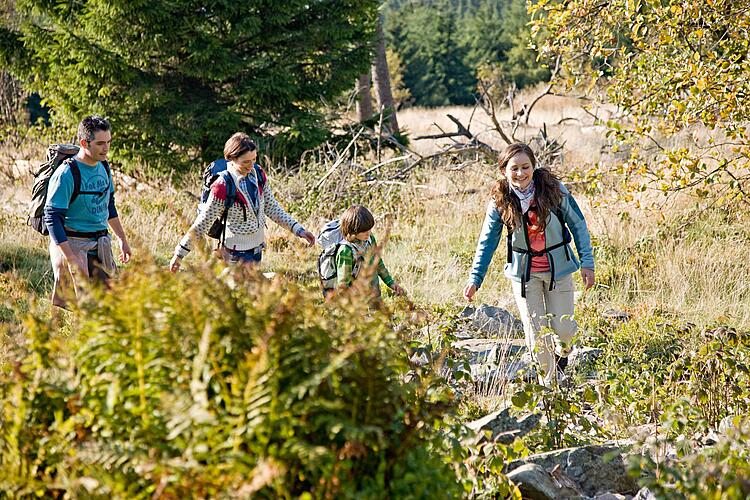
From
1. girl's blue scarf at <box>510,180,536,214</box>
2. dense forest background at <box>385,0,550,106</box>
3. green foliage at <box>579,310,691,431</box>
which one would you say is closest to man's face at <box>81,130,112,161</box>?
girl's blue scarf at <box>510,180,536,214</box>

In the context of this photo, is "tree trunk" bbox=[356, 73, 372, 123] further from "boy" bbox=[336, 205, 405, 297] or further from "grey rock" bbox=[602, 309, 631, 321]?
"boy" bbox=[336, 205, 405, 297]

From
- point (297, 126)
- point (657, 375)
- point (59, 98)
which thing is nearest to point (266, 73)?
point (297, 126)

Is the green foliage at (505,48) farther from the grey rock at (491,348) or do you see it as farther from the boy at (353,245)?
the boy at (353,245)

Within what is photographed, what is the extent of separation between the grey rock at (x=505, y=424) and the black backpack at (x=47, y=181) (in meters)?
3.04

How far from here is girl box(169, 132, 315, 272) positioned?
17.0 feet

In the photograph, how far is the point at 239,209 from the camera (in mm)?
5270

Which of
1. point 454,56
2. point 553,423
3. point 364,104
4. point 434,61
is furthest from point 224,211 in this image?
point 454,56

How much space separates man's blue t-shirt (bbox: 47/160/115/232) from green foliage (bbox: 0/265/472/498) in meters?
2.81

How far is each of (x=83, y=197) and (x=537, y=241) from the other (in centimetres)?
299

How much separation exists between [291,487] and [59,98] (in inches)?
419

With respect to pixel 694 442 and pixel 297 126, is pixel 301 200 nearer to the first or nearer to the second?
pixel 297 126

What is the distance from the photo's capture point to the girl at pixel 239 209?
5.18m

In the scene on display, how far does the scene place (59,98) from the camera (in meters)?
11.3

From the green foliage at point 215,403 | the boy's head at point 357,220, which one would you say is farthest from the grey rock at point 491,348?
the green foliage at point 215,403
